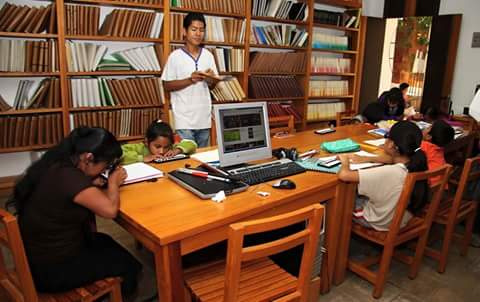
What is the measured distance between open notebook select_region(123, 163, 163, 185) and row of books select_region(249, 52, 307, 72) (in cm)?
285

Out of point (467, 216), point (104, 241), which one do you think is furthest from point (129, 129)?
point (467, 216)

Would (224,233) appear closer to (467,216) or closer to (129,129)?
(467,216)

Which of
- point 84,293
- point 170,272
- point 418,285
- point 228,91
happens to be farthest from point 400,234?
point 228,91

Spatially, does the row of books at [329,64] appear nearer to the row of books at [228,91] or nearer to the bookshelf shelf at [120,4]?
the row of books at [228,91]

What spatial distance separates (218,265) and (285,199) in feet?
1.38

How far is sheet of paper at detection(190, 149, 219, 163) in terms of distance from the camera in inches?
88.1

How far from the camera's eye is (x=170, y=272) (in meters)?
1.36

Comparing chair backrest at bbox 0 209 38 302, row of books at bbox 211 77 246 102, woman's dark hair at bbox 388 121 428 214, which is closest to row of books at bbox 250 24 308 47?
row of books at bbox 211 77 246 102

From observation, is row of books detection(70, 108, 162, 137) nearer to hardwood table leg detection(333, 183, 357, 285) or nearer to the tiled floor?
the tiled floor

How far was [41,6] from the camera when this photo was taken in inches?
129

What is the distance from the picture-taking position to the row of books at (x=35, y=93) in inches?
130

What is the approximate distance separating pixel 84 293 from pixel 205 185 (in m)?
0.67

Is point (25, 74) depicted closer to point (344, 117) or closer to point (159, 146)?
point (159, 146)

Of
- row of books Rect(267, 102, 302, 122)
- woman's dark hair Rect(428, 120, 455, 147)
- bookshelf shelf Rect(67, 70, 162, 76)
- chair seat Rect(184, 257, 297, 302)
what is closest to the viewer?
chair seat Rect(184, 257, 297, 302)
